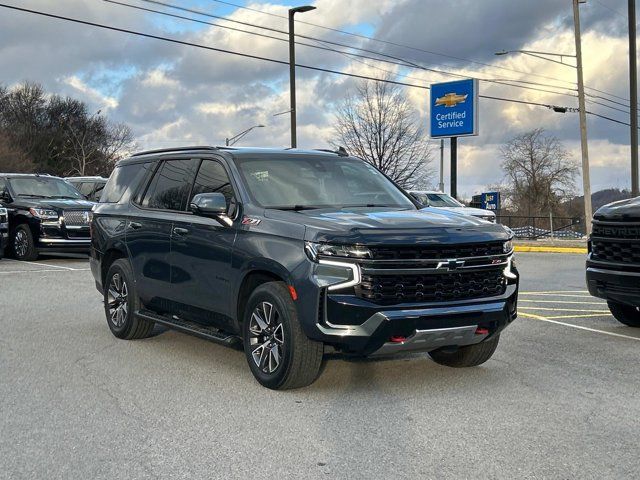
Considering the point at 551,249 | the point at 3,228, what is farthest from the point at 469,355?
the point at 551,249

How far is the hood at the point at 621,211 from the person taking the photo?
7.41m

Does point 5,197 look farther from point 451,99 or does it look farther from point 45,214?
point 451,99

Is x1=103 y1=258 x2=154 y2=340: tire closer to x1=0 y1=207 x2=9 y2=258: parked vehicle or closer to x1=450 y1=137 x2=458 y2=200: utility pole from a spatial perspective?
x1=0 y1=207 x2=9 y2=258: parked vehicle

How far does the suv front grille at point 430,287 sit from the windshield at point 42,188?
1383cm

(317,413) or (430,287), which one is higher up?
(430,287)

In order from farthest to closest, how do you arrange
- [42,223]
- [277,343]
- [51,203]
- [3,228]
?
[51,203], [42,223], [3,228], [277,343]

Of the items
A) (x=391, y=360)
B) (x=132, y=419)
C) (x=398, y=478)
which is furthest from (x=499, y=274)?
(x=132, y=419)

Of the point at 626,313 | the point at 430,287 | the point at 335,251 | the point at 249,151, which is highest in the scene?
the point at 249,151

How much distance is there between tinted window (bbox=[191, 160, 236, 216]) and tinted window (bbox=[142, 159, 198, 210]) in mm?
135

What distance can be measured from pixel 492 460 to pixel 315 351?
1.62 metres

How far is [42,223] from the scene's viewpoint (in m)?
15.9

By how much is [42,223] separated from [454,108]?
63.7ft

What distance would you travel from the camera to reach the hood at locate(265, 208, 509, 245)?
202 inches

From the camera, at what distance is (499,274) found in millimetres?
5707
